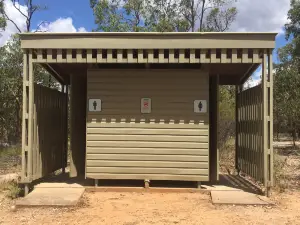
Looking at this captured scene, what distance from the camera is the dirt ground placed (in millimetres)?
5672

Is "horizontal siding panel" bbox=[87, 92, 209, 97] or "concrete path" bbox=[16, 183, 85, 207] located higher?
"horizontal siding panel" bbox=[87, 92, 209, 97]

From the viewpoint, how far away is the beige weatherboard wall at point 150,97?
7.02 m

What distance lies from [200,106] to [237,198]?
189cm

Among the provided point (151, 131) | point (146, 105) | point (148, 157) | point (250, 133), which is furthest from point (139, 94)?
point (250, 133)

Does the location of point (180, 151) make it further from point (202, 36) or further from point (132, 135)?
point (202, 36)

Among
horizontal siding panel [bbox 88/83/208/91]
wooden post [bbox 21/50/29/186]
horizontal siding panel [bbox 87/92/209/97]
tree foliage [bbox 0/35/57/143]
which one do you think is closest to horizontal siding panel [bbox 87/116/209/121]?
horizontal siding panel [bbox 87/92/209/97]

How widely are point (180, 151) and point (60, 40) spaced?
10.3 ft

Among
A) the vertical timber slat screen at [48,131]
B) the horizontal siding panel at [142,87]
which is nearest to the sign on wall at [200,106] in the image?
the horizontal siding panel at [142,87]

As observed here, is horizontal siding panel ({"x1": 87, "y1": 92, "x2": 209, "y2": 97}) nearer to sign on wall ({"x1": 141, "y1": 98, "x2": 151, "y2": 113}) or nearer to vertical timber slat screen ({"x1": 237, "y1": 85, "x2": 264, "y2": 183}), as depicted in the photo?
sign on wall ({"x1": 141, "y1": 98, "x2": 151, "y2": 113})

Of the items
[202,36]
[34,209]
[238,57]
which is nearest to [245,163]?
[238,57]

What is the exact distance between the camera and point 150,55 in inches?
278

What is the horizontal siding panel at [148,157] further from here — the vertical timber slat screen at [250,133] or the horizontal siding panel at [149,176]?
the vertical timber slat screen at [250,133]

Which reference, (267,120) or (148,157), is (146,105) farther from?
(267,120)

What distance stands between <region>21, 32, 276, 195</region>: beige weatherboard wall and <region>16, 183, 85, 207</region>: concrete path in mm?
367
